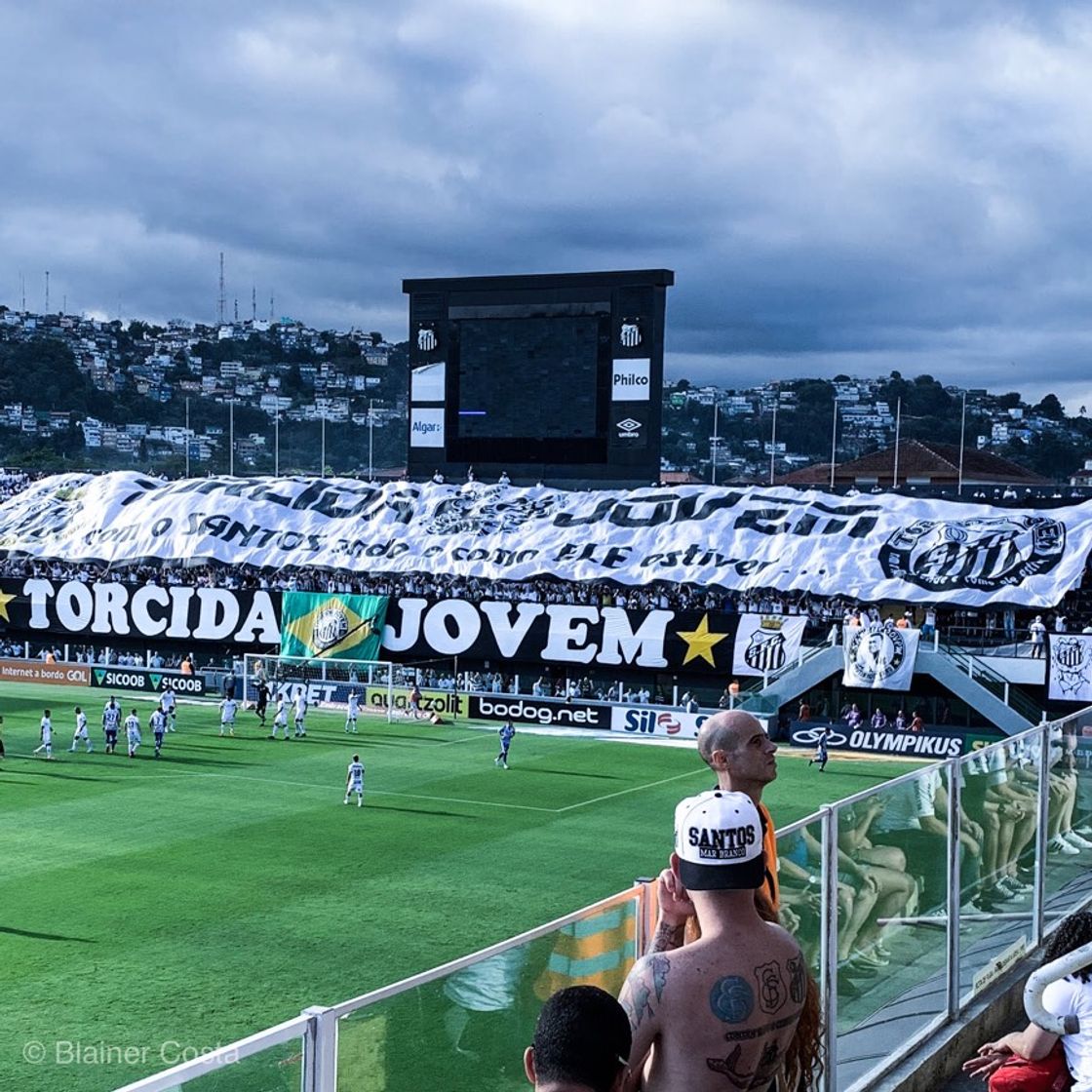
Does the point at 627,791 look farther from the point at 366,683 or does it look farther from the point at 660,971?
the point at 660,971

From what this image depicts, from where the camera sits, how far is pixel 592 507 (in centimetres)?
5084

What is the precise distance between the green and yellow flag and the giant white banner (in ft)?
4.08

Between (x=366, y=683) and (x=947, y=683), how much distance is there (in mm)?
19557

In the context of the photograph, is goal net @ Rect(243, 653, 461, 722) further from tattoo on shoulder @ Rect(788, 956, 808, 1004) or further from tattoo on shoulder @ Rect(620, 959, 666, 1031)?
tattoo on shoulder @ Rect(620, 959, 666, 1031)

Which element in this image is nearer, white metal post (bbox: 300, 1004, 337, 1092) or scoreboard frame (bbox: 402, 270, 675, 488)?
white metal post (bbox: 300, 1004, 337, 1092)

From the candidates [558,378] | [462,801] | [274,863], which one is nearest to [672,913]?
[274,863]

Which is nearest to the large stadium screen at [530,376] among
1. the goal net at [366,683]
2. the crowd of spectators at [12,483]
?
the goal net at [366,683]

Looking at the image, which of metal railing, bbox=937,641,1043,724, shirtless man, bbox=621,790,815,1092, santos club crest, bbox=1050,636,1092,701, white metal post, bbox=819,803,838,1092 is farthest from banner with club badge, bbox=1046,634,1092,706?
shirtless man, bbox=621,790,815,1092

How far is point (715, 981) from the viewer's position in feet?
15.8

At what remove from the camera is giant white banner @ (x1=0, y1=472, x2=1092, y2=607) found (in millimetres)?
43969

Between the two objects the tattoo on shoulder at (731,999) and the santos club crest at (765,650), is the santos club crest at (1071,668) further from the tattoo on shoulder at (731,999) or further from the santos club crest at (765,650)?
the tattoo on shoulder at (731,999)

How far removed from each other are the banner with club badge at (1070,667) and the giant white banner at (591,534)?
1750 millimetres

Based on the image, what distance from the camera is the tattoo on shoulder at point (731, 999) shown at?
480 centimetres

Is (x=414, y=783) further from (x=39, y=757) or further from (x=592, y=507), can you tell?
(x=592, y=507)
